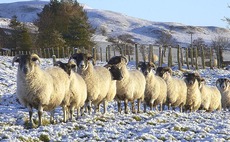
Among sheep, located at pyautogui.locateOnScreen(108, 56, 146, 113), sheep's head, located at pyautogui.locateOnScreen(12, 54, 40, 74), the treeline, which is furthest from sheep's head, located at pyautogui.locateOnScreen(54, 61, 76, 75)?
the treeline

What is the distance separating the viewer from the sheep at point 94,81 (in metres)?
14.9

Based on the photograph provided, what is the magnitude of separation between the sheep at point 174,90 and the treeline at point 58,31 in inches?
1039

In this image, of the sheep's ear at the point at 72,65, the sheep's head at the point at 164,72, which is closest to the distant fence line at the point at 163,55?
the sheep's head at the point at 164,72

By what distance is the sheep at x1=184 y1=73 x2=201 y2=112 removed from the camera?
20.3 meters

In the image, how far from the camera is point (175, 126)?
12156 millimetres

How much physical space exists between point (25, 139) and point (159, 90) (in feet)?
31.8

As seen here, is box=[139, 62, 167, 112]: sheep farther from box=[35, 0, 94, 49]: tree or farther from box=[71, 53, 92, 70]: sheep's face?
box=[35, 0, 94, 49]: tree

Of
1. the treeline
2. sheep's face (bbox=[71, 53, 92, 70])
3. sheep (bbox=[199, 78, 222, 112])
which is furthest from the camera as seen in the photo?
the treeline

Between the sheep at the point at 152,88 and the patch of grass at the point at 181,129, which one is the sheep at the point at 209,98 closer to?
the sheep at the point at 152,88

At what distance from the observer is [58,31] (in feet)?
187

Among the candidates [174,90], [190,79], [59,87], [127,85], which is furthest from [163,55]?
[59,87]

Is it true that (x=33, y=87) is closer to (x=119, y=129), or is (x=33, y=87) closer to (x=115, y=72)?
(x=119, y=129)

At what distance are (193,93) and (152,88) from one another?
120 inches

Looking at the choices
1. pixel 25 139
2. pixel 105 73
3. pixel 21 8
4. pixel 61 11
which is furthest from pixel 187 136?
pixel 21 8
